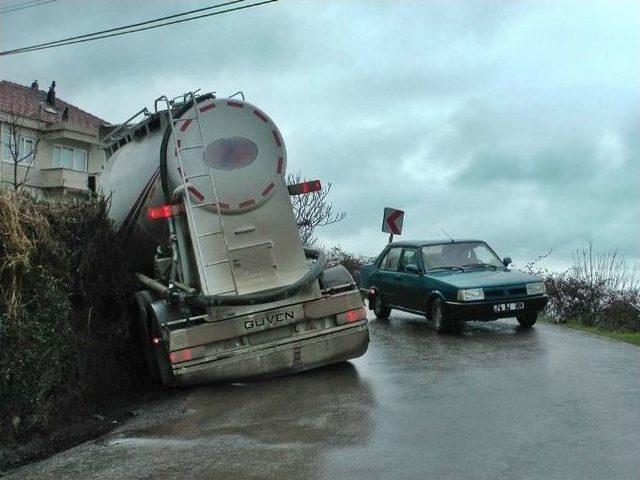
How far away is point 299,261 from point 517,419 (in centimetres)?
367

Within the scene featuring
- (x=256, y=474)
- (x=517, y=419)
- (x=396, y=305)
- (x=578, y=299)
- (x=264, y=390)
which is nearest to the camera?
(x=256, y=474)

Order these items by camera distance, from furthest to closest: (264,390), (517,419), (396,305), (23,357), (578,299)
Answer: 1. (578,299)
2. (396,305)
3. (264,390)
4. (23,357)
5. (517,419)

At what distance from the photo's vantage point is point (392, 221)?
20.1 meters

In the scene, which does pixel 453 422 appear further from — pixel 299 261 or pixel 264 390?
pixel 299 261

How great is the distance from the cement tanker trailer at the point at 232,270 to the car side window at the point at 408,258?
4295mm

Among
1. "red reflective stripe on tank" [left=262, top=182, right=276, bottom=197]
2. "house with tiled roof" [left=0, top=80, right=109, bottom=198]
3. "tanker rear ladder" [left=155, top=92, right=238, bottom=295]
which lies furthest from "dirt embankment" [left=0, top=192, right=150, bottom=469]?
"house with tiled roof" [left=0, top=80, right=109, bottom=198]

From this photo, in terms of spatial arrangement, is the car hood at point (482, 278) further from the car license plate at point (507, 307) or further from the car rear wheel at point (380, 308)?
the car rear wheel at point (380, 308)

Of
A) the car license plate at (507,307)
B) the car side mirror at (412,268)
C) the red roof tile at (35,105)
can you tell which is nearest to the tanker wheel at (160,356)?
the car side mirror at (412,268)

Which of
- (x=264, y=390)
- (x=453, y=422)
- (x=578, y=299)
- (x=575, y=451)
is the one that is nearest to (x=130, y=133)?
(x=264, y=390)

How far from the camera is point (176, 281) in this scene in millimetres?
9203

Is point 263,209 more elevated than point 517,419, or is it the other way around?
point 263,209

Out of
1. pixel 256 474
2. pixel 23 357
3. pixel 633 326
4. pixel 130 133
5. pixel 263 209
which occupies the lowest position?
pixel 633 326

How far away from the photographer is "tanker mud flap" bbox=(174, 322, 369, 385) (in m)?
8.73

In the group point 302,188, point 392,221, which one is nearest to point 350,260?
point 392,221
